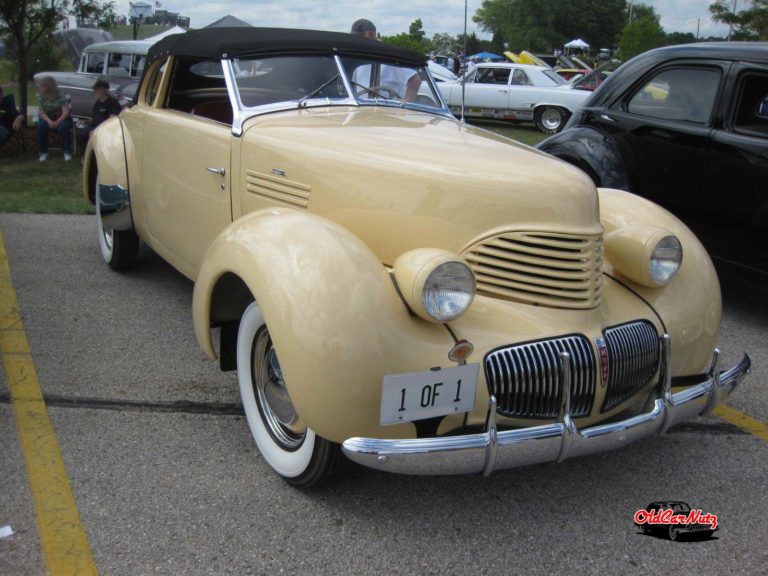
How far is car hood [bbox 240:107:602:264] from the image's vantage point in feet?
9.34

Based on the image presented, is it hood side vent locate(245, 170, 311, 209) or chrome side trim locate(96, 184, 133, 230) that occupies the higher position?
hood side vent locate(245, 170, 311, 209)

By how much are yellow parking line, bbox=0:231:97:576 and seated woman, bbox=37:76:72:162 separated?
7.56 meters

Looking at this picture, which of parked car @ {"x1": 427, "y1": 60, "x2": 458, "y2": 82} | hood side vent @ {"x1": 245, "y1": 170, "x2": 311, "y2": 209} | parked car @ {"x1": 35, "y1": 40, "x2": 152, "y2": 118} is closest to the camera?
hood side vent @ {"x1": 245, "y1": 170, "x2": 311, "y2": 209}

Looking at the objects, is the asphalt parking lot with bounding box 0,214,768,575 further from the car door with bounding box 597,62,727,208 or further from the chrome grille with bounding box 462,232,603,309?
the car door with bounding box 597,62,727,208

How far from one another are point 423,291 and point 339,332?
306 millimetres

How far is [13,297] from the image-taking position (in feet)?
15.8

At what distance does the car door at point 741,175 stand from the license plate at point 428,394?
3.00 m

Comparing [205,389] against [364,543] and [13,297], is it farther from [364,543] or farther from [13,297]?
[13,297]

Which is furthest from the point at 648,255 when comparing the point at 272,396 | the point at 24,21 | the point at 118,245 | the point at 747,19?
the point at 747,19

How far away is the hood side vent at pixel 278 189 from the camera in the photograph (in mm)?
3301

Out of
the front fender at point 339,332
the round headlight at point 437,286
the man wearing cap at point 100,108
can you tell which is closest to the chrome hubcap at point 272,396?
the front fender at point 339,332

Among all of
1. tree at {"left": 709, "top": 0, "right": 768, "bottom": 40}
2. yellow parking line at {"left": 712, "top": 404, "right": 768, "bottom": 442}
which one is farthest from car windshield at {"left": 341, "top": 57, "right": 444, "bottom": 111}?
tree at {"left": 709, "top": 0, "right": 768, "bottom": 40}

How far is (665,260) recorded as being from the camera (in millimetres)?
3025

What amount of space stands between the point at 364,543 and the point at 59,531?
102cm
